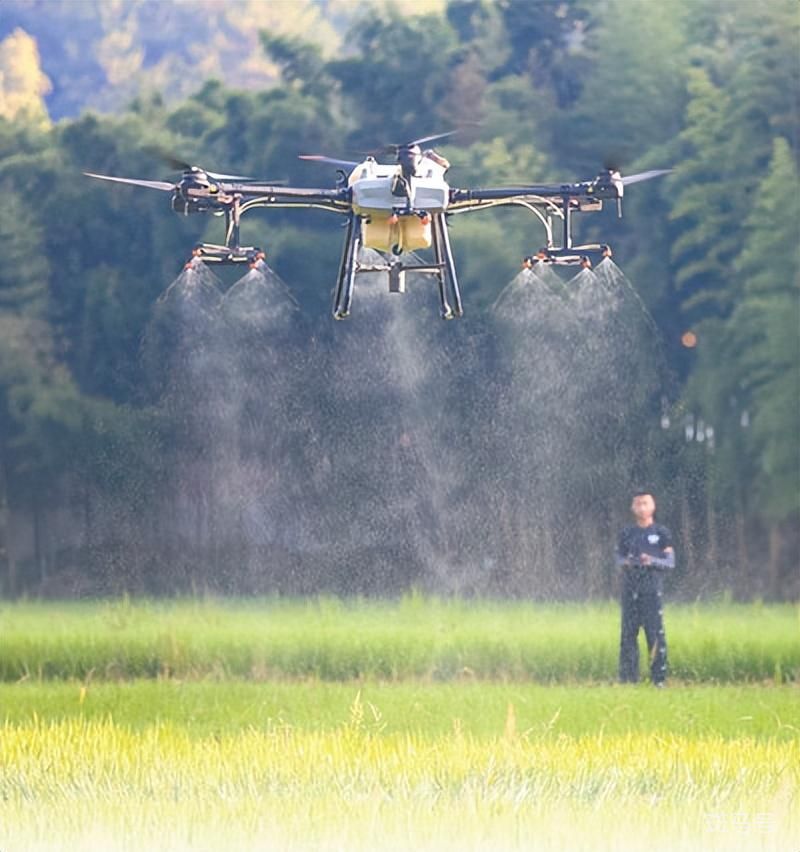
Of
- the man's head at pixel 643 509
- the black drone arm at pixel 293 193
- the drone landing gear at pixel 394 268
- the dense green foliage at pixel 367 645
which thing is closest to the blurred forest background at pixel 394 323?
the dense green foliage at pixel 367 645

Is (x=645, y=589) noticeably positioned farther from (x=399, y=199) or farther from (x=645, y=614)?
(x=399, y=199)

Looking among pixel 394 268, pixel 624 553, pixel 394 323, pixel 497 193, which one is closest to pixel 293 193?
pixel 394 268

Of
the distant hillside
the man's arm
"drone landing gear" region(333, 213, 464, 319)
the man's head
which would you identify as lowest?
the man's arm

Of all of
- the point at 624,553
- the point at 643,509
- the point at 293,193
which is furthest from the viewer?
the point at 643,509

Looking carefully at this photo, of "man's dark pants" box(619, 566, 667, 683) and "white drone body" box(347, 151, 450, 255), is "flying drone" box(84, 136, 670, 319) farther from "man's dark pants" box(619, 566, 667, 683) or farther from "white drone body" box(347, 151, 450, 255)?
"man's dark pants" box(619, 566, 667, 683)

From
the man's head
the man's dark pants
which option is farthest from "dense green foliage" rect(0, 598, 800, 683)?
the man's head

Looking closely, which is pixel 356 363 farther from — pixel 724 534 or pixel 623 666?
pixel 623 666

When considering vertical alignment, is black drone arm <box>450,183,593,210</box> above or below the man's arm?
above
